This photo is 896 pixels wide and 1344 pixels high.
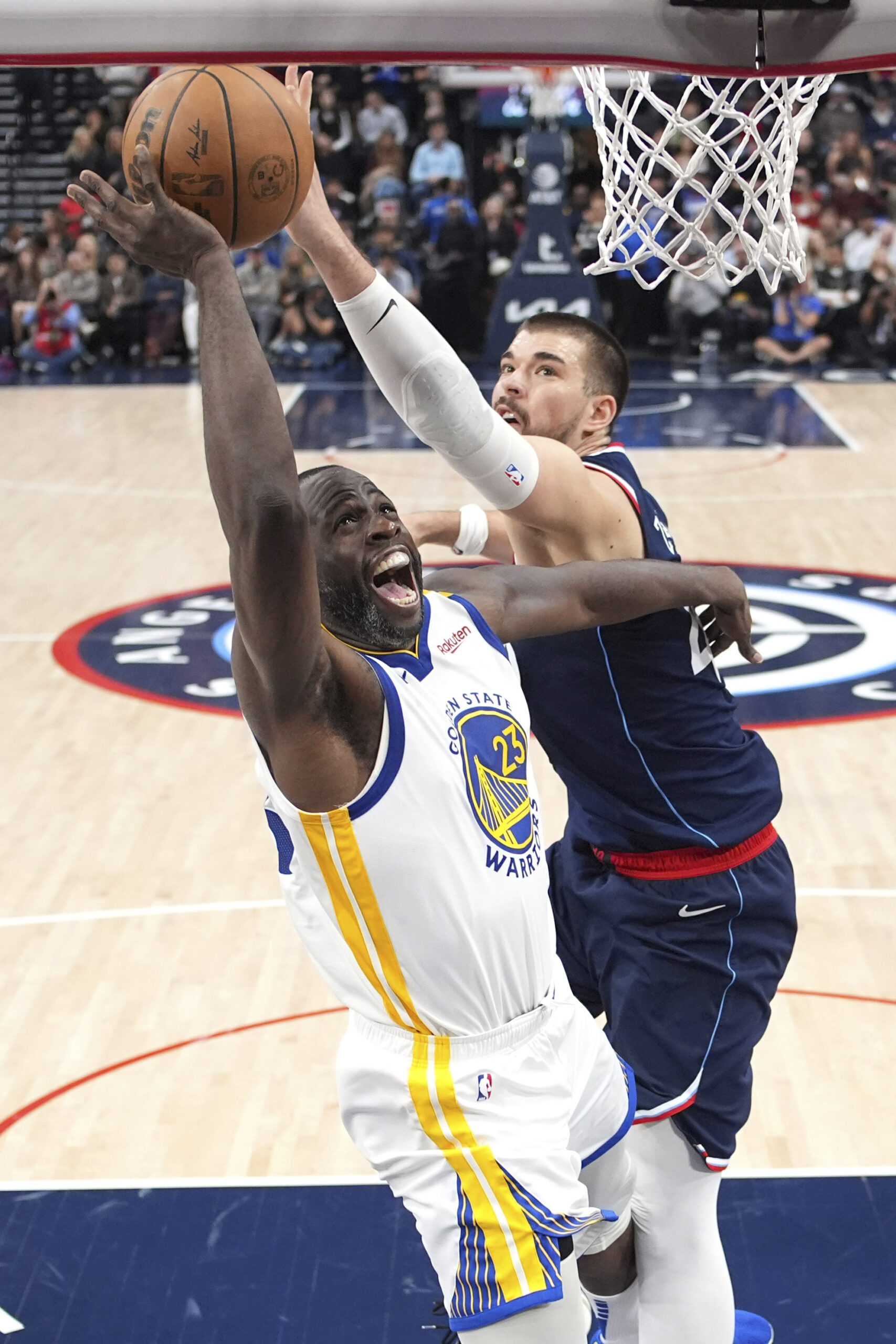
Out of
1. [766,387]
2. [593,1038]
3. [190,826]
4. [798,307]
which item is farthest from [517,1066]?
[798,307]

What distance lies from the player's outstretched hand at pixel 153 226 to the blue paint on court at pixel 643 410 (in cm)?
1145

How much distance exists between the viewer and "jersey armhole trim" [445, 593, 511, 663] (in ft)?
10.1

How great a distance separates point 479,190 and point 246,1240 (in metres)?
18.2

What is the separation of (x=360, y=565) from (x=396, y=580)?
3.2 inches

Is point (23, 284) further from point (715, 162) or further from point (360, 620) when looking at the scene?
point (360, 620)

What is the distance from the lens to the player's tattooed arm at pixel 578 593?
323cm

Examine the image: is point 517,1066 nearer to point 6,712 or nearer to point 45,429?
point 6,712

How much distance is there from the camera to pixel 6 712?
8.10 m

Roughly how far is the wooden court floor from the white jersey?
70.9 inches

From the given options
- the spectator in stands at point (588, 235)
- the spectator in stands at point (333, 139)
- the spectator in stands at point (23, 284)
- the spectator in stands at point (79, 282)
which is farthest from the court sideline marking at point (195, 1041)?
the spectator in stands at point (333, 139)

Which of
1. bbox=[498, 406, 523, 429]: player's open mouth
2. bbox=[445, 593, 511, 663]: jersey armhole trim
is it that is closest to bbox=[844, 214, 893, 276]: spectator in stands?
bbox=[498, 406, 523, 429]: player's open mouth

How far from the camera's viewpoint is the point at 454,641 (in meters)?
3.00

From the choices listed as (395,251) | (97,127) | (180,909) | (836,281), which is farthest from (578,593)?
(97,127)

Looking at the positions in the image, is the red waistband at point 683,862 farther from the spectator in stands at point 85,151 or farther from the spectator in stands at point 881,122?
the spectator in stands at point 881,122
